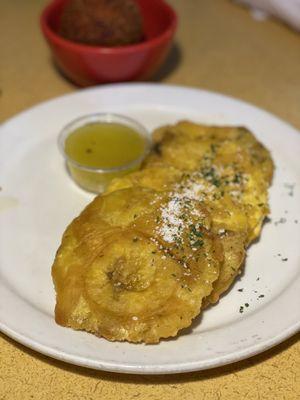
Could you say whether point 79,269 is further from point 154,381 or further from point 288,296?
point 288,296

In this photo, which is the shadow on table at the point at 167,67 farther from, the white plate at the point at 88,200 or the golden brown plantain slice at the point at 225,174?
the golden brown plantain slice at the point at 225,174

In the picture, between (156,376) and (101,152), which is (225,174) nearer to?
(101,152)

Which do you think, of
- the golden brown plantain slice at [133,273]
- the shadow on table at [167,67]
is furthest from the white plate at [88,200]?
the shadow on table at [167,67]

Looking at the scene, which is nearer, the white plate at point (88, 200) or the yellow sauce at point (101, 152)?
the white plate at point (88, 200)

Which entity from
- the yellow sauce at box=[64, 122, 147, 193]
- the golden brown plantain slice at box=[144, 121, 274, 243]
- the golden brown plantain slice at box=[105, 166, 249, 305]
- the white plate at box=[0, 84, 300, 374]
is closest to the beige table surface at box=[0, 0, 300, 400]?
the white plate at box=[0, 84, 300, 374]

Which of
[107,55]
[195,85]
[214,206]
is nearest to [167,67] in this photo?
[195,85]

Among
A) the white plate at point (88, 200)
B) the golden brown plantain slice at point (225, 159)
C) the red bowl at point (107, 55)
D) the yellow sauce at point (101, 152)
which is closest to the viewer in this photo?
the white plate at point (88, 200)
